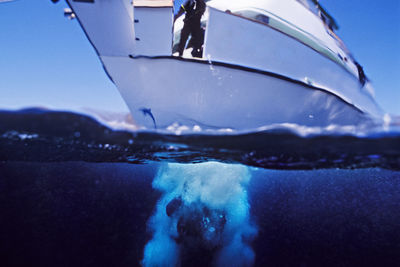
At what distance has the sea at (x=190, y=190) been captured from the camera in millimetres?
3973

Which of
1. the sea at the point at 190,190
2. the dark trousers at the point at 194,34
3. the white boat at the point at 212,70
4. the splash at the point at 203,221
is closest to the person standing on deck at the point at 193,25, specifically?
the dark trousers at the point at 194,34

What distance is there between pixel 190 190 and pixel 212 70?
35.6 feet

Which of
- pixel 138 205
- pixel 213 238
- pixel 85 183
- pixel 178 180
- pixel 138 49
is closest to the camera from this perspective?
pixel 138 49

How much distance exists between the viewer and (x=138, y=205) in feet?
63.6

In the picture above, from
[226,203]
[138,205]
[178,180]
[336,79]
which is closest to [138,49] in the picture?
[336,79]

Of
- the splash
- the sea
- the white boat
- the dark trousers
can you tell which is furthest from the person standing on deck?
the splash

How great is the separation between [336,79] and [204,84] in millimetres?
3302

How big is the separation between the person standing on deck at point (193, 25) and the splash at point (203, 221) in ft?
15.4

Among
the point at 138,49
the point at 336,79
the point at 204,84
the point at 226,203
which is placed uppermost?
the point at 336,79

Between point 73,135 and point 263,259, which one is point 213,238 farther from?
point 73,135

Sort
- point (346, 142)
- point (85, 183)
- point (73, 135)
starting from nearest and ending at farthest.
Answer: point (346, 142) < point (73, 135) < point (85, 183)

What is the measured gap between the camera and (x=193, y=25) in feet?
13.1

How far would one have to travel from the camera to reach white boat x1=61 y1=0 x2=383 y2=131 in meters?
3.33

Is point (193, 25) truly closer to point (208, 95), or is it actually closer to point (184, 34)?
point (184, 34)
